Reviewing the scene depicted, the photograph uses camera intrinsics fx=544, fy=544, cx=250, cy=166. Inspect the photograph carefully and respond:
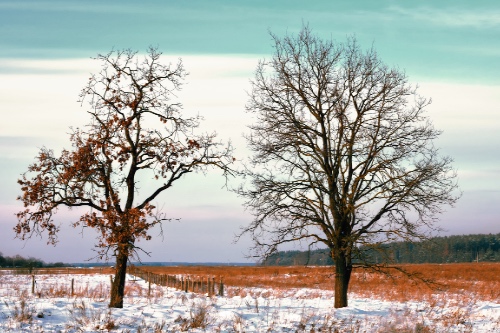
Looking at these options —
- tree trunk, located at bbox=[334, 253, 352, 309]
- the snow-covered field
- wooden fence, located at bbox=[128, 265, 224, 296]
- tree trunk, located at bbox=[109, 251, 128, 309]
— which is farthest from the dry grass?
tree trunk, located at bbox=[109, 251, 128, 309]

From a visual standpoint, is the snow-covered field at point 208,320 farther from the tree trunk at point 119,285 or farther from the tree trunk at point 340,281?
the tree trunk at point 340,281

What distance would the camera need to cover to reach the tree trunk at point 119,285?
1764 cm

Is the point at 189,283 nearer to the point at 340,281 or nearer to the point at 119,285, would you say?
the point at 340,281

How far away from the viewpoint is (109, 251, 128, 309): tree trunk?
57.9 ft

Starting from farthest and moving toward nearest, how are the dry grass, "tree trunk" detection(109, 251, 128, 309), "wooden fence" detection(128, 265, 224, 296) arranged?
the dry grass < "wooden fence" detection(128, 265, 224, 296) < "tree trunk" detection(109, 251, 128, 309)

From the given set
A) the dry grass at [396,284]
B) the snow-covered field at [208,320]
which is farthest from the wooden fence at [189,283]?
the dry grass at [396,284]

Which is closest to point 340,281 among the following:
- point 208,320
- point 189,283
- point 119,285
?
point 208,320

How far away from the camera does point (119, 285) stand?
18.2 meters

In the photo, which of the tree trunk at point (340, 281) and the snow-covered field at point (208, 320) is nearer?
the snow-covered field at point (208, 320)

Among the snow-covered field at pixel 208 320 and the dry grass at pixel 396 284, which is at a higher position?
the snow-covered field at pixel 208 320

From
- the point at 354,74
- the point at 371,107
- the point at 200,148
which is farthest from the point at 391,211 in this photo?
the point at 200,148

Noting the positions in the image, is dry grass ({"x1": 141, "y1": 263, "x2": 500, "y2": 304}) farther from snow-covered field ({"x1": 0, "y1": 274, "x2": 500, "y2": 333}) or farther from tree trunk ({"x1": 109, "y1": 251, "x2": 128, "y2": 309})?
tree trunk ({"x1": 109, "y1": 251, "x2": 128, "y2": 309})

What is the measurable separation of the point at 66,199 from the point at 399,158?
12.3 meters

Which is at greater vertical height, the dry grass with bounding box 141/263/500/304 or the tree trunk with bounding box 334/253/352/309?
the tree trunk with bounding box 334/253/352/309
